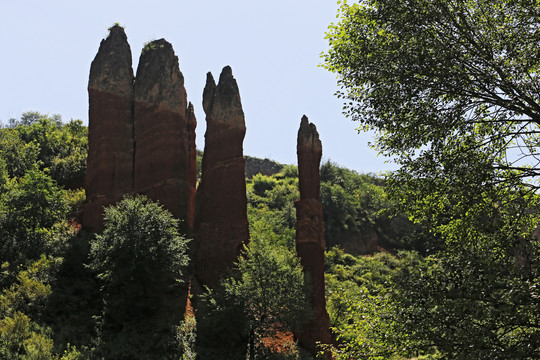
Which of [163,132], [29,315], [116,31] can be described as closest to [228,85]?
[163,132]

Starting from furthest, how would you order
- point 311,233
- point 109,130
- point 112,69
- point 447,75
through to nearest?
point 112,69 → point 109,130 → point 311,233 → point 447,75

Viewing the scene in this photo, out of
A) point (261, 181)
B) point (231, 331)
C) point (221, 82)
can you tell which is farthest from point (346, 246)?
point (231, 331)

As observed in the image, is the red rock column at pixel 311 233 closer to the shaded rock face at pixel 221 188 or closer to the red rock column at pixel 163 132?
the shaded rock face at pixel 221 188

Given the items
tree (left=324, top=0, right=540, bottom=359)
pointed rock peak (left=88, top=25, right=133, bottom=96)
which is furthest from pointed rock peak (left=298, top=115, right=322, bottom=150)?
tree (left=324, top=0, right=540, bottom=359)

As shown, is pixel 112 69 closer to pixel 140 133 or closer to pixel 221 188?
pixel 140 133

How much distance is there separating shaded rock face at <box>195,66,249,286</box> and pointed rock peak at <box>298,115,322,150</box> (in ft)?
13.4

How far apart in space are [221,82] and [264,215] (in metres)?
36.0

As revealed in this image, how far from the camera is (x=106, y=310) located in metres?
26.5

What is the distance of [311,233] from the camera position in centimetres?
3192

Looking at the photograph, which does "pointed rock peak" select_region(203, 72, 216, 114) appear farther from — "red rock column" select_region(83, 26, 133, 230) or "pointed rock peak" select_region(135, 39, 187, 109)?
"red rock column" select_region(83, 26, 133, 230)

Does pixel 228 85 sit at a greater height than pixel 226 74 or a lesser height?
lesser

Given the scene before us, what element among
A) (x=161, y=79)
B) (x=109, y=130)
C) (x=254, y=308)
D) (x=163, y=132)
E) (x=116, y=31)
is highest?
(x=116, y=31)

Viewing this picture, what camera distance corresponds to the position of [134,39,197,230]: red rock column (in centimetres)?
3306

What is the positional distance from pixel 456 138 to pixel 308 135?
884 inches
